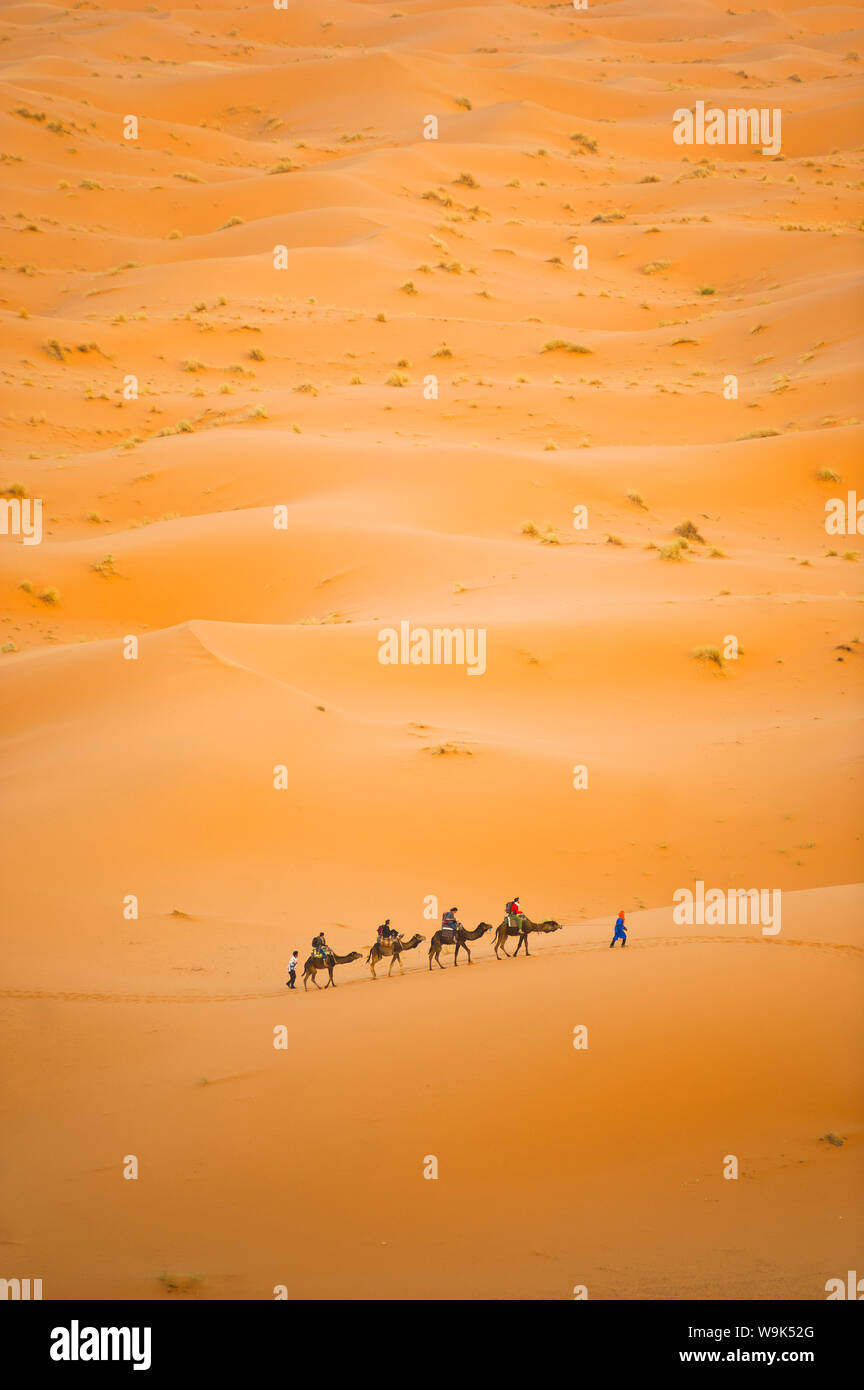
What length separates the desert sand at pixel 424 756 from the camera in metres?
6.56

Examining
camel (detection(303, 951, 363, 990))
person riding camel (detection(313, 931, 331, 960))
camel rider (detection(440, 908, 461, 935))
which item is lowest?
camel (detection(303, 951, 363, 990))

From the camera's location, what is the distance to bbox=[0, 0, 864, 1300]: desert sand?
6.56 m

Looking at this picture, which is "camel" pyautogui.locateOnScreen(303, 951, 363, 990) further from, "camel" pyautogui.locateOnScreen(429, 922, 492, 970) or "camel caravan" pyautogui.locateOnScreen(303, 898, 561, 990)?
"camel" pyautogui.locateOnScreen(429, 922, 492, 970)

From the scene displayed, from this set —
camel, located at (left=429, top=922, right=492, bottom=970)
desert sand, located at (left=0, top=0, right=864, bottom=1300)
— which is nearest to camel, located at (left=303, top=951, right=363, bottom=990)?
desert sand, located at (left=0, top=0, right=864, bottom=1300)

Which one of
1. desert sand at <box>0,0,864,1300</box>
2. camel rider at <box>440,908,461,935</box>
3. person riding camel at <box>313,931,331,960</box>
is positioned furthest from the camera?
camel rider at <box>440,908,461,935</box>

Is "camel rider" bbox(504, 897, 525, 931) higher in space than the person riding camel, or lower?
higher

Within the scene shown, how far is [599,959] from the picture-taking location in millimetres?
8617

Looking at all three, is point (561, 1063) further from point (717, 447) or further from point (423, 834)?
point (717, 447)

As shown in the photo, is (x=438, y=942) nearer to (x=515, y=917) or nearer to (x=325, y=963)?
(x=515, y=917)

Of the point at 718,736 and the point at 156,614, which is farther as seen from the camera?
the point at 156,614

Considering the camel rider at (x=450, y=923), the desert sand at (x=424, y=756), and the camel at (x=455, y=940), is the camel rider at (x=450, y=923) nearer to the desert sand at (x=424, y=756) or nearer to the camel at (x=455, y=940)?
the camel at (x=455, y=940)

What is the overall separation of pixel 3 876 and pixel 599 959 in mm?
6042

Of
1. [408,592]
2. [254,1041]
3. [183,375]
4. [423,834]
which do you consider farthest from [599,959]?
[183,375]

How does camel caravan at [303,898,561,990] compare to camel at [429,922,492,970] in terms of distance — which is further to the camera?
camel at [429,922,492,970]
